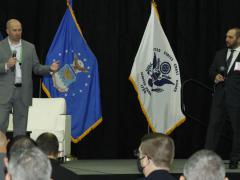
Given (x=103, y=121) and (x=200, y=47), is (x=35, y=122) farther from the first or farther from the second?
(x=200, y=47)

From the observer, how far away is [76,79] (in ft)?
28.6

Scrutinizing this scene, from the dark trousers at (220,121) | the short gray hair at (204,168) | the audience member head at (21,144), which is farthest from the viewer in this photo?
the dark trousers at (220,121)

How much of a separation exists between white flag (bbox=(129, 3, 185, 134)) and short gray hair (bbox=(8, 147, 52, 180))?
6.32 meters

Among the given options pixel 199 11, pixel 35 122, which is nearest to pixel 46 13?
pixel 35 122

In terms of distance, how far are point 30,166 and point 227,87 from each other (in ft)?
16.1

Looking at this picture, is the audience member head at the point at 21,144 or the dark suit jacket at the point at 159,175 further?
the dark suit jacket at the point at 159,175

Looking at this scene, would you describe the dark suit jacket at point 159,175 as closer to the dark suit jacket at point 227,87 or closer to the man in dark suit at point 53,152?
the man in dark suit at point 53,152

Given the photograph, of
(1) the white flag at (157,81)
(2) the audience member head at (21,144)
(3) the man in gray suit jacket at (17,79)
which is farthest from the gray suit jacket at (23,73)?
(2) the audience member head at (21,144)

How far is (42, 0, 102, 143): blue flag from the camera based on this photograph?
8.63 meters

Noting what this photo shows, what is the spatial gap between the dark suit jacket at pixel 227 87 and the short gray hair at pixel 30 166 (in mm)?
4783

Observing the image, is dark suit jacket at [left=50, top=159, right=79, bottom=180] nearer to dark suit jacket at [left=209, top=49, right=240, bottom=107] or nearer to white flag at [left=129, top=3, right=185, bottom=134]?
dark suit jacket at [left=209, top=49, right=240, bottom=107]

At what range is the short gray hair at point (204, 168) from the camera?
269 cm

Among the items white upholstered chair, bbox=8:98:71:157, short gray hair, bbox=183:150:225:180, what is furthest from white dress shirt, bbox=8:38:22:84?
short gray hair, bbox=183:150:225:180

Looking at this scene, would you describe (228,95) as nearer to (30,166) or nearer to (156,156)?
(156,156)
